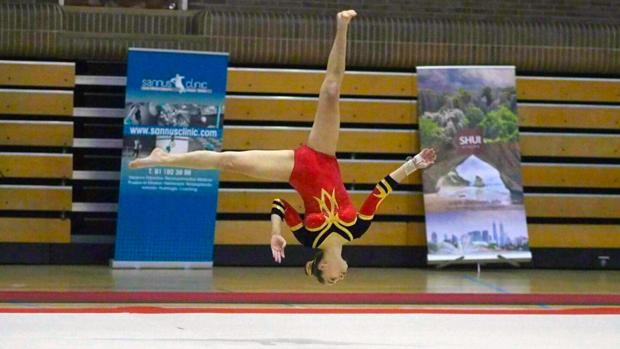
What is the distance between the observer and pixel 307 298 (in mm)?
11234

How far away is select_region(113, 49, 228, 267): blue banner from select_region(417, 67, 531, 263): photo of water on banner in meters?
2.75

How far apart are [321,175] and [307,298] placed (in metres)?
3.03

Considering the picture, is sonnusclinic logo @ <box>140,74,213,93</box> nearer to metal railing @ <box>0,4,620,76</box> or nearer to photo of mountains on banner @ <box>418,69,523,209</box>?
metal railing @ <box>0,4,620,76</box>

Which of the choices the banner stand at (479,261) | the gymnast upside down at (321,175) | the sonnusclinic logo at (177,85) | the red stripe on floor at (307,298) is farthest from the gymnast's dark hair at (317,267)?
the banner stand at (479,261)

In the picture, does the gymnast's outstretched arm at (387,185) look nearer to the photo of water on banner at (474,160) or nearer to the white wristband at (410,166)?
the white wristband at (410,166)

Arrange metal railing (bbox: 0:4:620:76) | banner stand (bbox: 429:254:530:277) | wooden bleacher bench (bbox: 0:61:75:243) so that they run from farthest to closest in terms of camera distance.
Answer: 1. banner stand (bbox: 429:254:530:277)
2. wooden bleacher bench (bbox: 0:61:75:243)
3. metal railing (bbox: 0:4:620:76)

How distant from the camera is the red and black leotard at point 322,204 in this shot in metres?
8.21

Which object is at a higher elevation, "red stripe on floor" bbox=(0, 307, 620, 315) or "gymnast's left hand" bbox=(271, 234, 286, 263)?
"gymnast's left hand" bbox=(271, 234, 286, 263)

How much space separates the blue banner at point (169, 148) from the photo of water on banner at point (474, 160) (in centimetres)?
275

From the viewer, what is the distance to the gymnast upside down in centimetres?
820

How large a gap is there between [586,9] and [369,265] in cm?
452

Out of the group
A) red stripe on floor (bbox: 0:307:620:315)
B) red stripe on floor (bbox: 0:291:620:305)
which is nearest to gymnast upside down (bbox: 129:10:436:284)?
red stripe on floor (bbox: 0:307:620:315)
